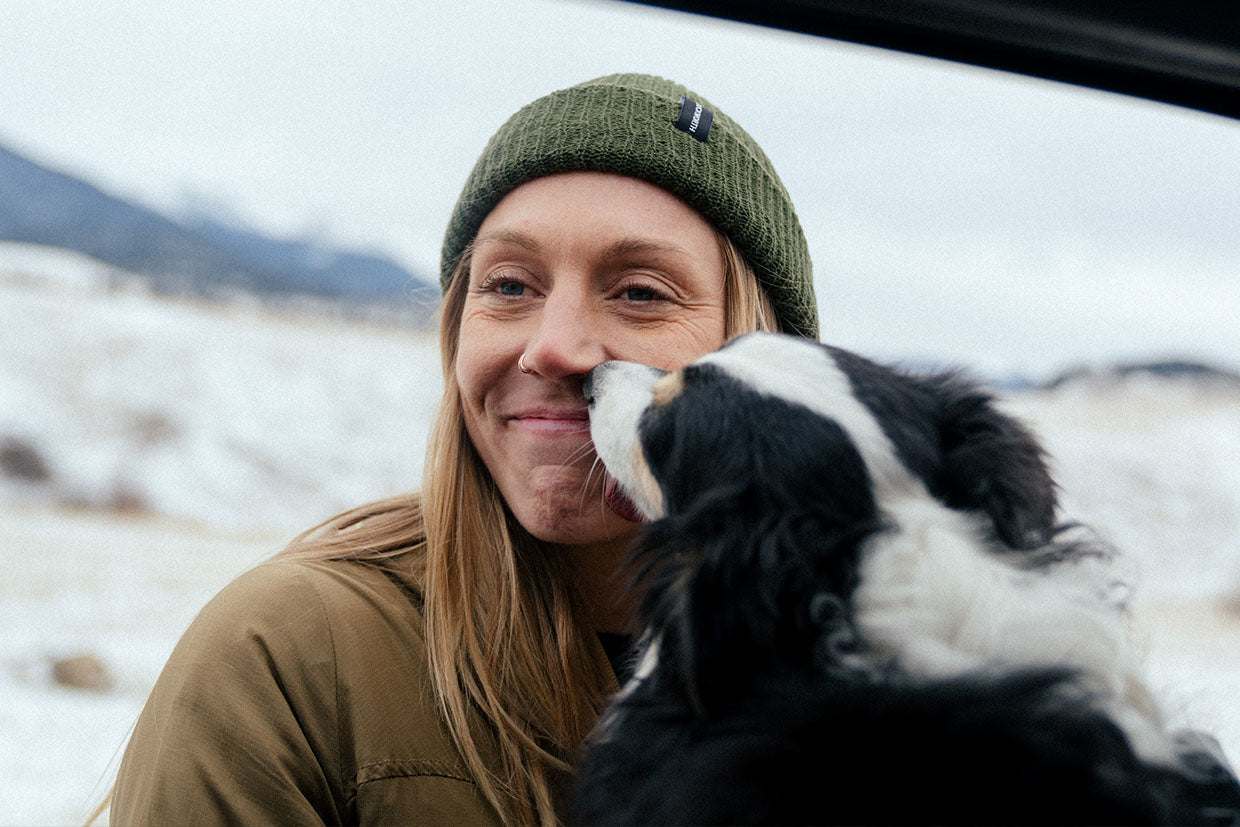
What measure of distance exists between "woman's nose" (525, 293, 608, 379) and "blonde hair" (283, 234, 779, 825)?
0.24 metres

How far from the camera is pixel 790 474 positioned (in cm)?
104

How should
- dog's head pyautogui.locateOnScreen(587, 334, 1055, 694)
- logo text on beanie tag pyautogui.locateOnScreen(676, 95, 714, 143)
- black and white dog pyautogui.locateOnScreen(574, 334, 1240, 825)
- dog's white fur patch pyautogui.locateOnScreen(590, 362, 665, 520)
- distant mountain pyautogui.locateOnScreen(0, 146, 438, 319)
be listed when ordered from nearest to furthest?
black and white dog pyautogui.locateOnScreen(574, 334, 1240, 825) → dog's head pyautogui.locateOnScreen(587, 334, 1055, 694) → dog's white fur patch pyautogui.locateOnScreen(590, 362, 665, 520) → logo text on beanie tag pyautogui.locateOnScreen(676, 95, 714, 143) → distant mountain pyautogui.locateOnScreen(0, 146, 438, 319)

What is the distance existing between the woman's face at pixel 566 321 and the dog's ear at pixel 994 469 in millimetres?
423

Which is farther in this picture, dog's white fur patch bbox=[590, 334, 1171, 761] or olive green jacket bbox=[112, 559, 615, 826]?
olive green jacket bbox=[112, 559, 615, 826]

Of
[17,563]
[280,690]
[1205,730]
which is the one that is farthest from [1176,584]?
[17,563]

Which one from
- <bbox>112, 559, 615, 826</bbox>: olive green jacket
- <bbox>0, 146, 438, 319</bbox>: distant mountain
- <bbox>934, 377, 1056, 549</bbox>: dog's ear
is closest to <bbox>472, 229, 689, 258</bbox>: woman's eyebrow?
<bbox>934, 377, 1056, 549</bbox>: dog's ear

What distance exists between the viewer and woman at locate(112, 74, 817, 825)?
3.72ft

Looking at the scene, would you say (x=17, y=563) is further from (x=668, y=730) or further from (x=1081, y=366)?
(x=1081, y=366)

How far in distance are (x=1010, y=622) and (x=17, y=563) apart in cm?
408

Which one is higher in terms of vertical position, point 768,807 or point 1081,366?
point 768,807

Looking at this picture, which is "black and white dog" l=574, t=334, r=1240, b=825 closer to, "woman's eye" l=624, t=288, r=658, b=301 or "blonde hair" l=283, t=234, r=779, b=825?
"blonde hair" l=283, t=234, r=779, b=825

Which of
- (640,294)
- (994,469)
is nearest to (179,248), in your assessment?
(640,294)

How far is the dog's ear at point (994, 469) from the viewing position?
1.06 metres

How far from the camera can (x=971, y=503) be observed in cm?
108
